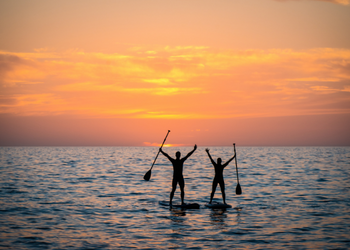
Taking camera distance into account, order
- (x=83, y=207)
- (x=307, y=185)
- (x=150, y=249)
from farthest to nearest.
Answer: (x=307, y=185) < (x=83, y=207) < (x=150, y=249)

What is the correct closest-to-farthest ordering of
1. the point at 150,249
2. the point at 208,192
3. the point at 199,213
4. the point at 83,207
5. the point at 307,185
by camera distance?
the point at 150,249, the point at 199,213, the point at 83,207, the point at 208,192, the point at 307,185

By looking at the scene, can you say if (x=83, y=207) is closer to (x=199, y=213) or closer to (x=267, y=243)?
(x=199, y=213)

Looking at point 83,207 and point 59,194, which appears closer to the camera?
point 83,207

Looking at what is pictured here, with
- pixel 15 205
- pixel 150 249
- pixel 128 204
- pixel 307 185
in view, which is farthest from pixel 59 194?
pixel 307 185

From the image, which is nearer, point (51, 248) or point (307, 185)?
point (51, 248)

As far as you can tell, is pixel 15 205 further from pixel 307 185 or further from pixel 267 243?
pixel 307 185

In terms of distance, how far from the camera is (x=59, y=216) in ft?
54.1

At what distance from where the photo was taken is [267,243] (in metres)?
12.2

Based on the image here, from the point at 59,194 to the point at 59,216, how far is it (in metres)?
7.72

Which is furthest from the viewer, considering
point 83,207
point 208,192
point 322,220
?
point 208,192

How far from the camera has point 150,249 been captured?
1148cm

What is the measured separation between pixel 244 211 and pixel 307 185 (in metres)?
14.1

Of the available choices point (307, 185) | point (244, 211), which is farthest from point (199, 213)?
point (307, 185)

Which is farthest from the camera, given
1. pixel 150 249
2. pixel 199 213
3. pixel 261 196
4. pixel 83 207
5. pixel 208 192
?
pixel 208 192
